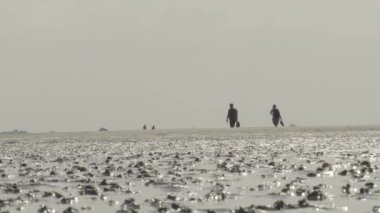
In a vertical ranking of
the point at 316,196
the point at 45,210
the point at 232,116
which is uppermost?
the point at 232,116

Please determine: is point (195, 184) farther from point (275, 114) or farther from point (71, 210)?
point (275, 114)

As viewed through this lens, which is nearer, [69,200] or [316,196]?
[316,196]

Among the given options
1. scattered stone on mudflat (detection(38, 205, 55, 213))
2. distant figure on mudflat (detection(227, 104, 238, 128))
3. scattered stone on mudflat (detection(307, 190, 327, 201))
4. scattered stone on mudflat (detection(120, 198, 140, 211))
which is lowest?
scattered stone on mudflat (detection(38, 205, 55, 213))

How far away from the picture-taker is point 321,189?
43.8ft

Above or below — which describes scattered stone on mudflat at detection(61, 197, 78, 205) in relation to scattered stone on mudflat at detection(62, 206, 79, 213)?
above

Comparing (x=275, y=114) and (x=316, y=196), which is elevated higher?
(x=275, y=114)

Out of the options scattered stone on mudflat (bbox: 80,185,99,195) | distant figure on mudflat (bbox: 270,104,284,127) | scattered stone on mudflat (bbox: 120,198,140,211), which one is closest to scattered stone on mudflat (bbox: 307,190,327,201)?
scattered stone on mudflat (bbox: 120,198,140,211)

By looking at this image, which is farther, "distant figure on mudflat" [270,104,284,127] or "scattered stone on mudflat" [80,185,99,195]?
"distant figure on mudflat" [270,104,284,127]

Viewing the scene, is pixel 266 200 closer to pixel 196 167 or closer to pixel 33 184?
pixel 33 184

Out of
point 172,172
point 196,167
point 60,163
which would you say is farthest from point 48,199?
point 60,163

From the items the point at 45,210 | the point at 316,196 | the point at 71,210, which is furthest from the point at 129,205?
the point at 316,196

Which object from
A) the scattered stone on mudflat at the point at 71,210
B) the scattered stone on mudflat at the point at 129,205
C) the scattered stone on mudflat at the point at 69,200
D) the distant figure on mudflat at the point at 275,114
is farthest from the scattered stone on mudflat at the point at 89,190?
the distant figure on mudflat at the point at 275,114

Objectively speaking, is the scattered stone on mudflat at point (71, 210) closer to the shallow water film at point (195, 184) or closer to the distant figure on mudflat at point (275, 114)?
the shallow water film at point (195, 184)

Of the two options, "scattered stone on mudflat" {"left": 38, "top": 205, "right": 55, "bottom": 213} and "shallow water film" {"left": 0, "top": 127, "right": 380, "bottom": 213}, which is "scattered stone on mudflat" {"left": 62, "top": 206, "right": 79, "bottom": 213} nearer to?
"shallow water film" {"left": 0, "top": 127, "right": 380, "bottom": 213}
